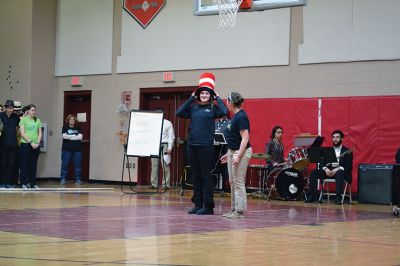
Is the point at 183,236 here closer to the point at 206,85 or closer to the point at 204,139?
the point at 204,139

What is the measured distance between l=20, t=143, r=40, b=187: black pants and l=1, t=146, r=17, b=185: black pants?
48cm

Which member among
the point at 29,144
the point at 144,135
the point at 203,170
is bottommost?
the point at 203,170

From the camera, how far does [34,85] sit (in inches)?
810

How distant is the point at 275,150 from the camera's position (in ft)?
50.2

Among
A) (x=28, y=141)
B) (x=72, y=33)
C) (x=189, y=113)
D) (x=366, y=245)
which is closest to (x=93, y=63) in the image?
(x=72, y=33)

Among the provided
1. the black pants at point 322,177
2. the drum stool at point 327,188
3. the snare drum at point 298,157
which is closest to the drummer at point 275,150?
the snare drum at point 298,157

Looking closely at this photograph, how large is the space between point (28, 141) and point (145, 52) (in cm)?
488

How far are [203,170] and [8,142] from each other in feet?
26.0

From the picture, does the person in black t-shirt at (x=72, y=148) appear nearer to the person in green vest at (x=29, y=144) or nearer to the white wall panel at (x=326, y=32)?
the person in green vest at (x=29, y=144)

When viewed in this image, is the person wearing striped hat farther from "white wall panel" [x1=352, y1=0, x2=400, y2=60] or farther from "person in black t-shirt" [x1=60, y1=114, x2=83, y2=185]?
"person in black t-shirt" [x1=60, y1=114, x2=83, y2=185]

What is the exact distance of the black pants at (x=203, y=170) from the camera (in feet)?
32.8

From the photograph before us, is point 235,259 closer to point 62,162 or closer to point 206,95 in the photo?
point 206,95

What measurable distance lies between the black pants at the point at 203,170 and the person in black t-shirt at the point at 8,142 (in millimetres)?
7460

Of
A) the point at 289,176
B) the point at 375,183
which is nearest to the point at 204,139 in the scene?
the point at 289,176
